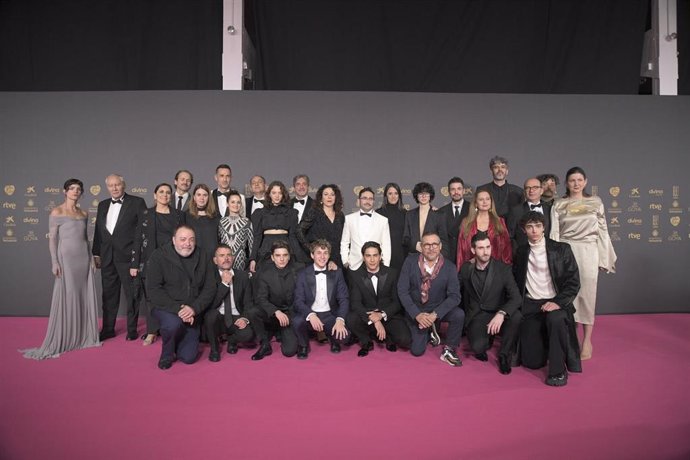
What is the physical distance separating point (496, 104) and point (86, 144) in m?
5.26

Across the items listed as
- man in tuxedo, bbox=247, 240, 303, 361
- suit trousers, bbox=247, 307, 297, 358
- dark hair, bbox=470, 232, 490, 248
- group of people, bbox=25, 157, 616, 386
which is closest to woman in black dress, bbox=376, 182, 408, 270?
group of people, bbox=25, 157, 616, 386

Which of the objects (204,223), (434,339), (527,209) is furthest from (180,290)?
(527,209)

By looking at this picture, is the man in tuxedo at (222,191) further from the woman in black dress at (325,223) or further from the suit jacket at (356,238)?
the suit jacket at (356,238)

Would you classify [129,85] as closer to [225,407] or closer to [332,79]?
[332,79]

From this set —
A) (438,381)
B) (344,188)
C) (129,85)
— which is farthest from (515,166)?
(129,85)

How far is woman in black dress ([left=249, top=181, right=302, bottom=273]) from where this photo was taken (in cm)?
401

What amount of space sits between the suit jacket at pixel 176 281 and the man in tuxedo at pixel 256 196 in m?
0.88

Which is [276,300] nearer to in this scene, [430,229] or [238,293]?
[238,293]

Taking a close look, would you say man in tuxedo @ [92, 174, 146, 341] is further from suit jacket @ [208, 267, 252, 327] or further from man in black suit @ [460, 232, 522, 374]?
man in black suit @ [460, 232, 522, 374]

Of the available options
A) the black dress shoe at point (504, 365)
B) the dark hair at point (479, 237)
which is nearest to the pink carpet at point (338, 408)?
the black dress shoe at point (504, 365)

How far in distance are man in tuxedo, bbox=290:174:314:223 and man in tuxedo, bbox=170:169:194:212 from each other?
109 cm

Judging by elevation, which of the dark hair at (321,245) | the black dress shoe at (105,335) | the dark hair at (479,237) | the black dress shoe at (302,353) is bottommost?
the black dress shoe at (105,335)

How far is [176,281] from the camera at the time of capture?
140 inches

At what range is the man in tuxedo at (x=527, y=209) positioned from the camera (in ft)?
13.5
